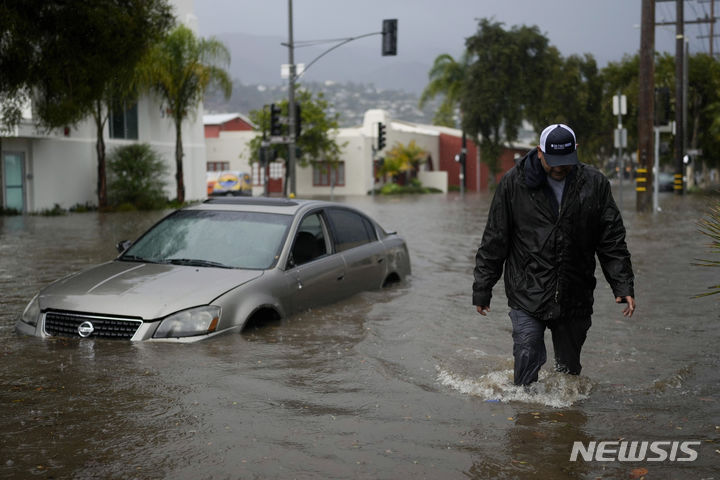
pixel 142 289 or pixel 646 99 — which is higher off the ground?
pixel 646 99

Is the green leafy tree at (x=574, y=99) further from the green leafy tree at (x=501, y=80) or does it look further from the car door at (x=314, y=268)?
the car door at (x=314, y=268)

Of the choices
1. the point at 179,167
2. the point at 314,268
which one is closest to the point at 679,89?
the point at 179,167

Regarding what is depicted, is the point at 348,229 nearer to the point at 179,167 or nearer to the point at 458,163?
the point at 179,167

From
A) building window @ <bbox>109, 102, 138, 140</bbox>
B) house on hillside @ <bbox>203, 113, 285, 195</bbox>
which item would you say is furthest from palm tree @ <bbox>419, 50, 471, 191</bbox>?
building window @ <bbox>109, 102, 138, 140</bbox>

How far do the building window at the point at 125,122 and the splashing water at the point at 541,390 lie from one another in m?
28.0

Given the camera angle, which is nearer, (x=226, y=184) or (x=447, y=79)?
(x=226, y=184)

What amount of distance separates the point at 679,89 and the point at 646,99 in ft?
60.3

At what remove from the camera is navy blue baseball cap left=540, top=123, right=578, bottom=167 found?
499cm

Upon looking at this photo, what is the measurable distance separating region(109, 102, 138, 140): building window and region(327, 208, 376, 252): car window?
2390 cm

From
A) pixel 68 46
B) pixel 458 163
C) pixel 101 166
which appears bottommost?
pixel 101 166

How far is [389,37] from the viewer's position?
28.2 metres

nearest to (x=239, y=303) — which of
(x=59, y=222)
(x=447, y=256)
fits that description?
(x=447, y=256)

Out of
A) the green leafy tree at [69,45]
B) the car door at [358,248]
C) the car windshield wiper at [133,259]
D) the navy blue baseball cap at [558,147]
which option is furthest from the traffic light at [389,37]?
the navy blue baseball cap at [558,147]

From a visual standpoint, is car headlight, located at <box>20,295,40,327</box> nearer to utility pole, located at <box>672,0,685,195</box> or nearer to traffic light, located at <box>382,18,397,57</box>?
traffic light, located at <box>382,18,397,57</box>
